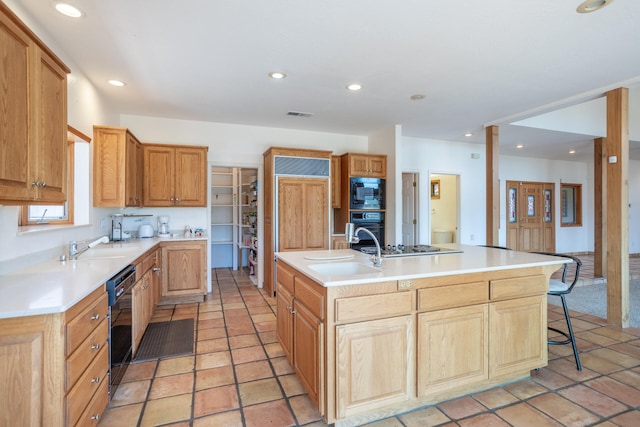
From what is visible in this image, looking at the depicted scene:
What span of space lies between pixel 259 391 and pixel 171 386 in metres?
0.65

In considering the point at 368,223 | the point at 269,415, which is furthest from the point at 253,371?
the point at 368,223

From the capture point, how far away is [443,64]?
295 cm

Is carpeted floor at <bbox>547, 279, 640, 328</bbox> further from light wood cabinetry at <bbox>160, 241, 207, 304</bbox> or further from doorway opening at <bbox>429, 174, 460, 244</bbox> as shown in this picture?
light wood cabinetry at <bbox>160, 241, 207, 304</bbox>

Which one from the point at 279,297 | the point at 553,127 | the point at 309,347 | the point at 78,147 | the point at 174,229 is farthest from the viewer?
the point at 553,127

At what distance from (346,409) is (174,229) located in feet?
12.8

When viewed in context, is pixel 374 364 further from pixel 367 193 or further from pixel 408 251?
pixel 367 193

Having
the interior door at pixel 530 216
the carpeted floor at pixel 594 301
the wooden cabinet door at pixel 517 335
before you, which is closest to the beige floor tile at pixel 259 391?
the wooden cabinet door at pixel 517 335

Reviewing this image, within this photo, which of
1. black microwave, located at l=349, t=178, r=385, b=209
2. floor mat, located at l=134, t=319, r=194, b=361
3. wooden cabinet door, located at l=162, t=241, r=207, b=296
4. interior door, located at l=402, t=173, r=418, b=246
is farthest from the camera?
interior door, located at l=402, t=173, r=418, b=246

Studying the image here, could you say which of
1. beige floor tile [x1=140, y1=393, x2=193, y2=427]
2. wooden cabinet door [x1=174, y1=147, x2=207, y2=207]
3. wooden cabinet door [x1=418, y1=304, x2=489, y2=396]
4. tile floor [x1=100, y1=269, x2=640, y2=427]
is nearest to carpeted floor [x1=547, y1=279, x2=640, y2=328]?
tile floor [x1=100, y1=269, x2=640, y2=427]

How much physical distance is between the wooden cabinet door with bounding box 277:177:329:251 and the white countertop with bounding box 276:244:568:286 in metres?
1.95

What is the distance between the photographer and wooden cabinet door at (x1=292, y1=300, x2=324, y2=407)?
182cm

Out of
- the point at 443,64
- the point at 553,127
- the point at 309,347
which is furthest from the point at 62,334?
the point at 553,127

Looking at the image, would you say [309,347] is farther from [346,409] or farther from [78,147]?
[78,147]

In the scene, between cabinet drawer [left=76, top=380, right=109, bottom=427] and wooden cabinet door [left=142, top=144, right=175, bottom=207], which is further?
wooden cabinet door [left=142, top=144, right=175, bottom=207]
